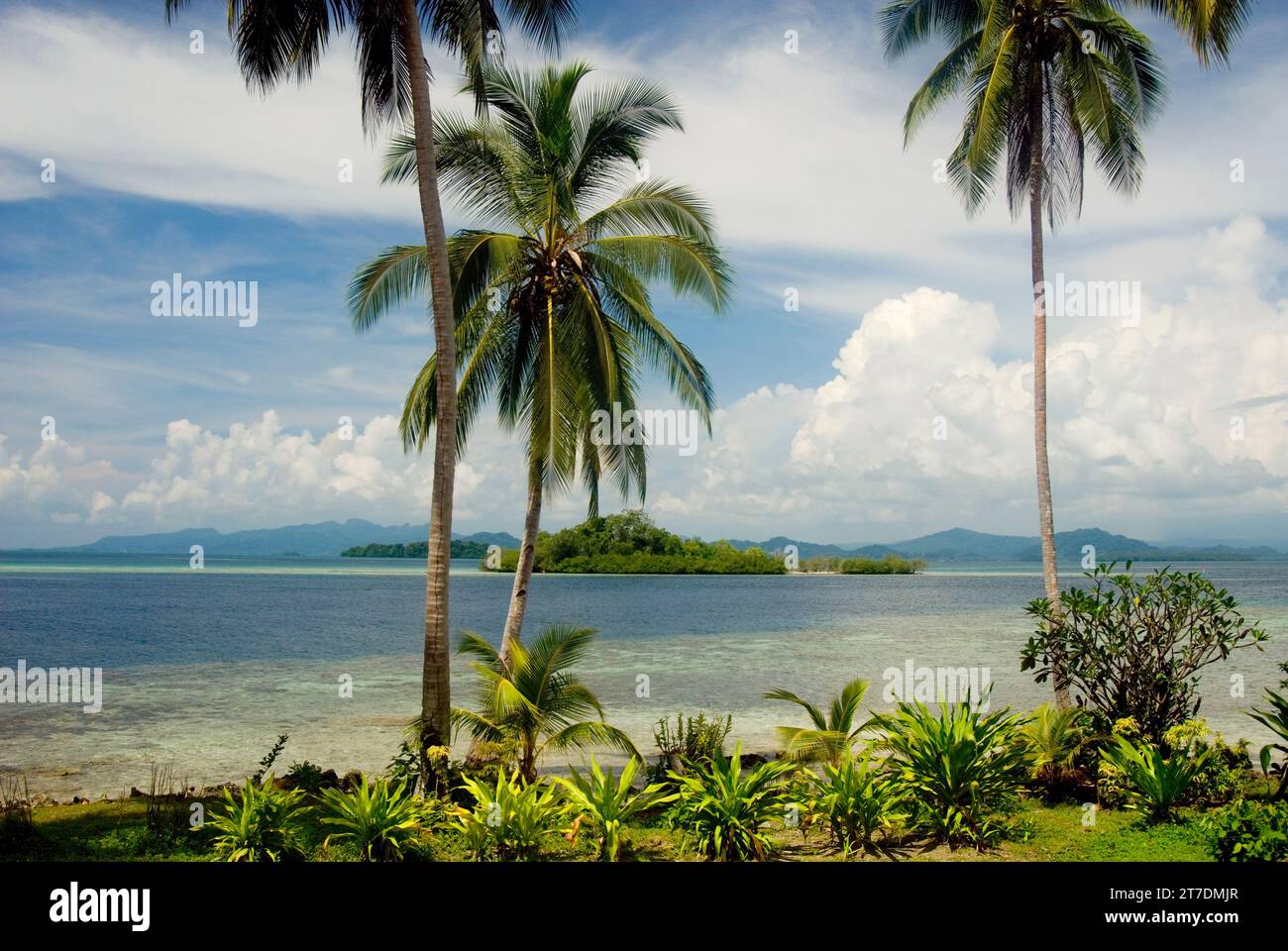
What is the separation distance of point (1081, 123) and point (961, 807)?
10.8 metres

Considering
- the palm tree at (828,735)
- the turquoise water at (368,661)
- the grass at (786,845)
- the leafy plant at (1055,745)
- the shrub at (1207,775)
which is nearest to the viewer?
the grass at (786,845)

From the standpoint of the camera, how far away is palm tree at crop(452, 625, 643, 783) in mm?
9805

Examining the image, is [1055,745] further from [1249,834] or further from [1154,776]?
[1249,834]

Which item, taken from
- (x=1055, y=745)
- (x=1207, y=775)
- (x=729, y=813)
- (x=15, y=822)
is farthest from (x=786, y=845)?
(x=15, y=822)

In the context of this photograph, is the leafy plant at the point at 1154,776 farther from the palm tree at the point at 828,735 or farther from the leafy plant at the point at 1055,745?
the palm tree at the point at 828,735

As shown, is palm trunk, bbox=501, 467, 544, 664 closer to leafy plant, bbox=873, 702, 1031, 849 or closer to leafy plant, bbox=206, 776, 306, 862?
leafy plant, bbox=206, 776, 306, 862

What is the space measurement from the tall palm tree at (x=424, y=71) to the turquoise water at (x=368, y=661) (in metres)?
5.89

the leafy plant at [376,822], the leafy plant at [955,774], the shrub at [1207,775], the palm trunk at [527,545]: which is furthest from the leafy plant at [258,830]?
the shrub at [1207,775]

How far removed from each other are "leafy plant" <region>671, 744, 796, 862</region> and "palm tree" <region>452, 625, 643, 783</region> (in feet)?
7.79

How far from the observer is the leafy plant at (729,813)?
7199 mm

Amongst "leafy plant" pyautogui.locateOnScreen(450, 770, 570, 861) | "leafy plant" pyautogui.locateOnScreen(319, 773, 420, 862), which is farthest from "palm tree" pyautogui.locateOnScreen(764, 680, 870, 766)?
"leafy plant" pyautogui.locateOnScreen(319, 773, 420, 862)

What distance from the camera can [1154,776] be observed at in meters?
8.21

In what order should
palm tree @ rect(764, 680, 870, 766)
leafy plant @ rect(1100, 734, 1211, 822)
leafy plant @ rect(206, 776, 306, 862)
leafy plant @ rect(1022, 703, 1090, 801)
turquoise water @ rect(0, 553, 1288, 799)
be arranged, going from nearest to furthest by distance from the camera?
leafy plant @ rect(206, 776, 306, 862), leafy plant @ rect(1100, 734, 1211, 822), palm tree @ rect(764, 680, 870, 766), leafy plant @ rect(1022, 703, 1090, 801), turquoise water @ rect(0, 553, 1288, 799)

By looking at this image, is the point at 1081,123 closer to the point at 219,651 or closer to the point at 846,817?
the point at 846,817
